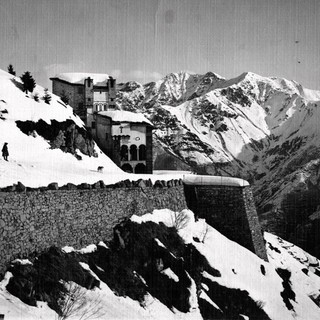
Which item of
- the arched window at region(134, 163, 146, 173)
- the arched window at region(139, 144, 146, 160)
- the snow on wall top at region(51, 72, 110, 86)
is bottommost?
the arched window at region(134, 163, 146, 173)

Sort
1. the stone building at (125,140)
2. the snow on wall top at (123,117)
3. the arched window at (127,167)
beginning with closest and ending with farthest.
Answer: the stone building at (125,140) → the arched window at (127,167) → the snow on wall top at (123,117)

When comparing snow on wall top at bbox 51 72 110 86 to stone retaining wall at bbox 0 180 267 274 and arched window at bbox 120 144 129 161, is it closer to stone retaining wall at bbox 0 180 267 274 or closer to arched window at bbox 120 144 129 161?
arched window at bbox 120 144 129 161

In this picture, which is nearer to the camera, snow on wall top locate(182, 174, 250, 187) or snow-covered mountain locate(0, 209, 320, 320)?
snow-covered mountain locate(0, 209, 320, 320)

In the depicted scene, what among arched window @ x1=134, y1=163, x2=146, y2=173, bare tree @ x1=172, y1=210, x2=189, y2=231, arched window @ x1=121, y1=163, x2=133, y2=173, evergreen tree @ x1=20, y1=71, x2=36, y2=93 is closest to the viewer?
bare tree @ x1=172, y1=210, x2=189, y2=231

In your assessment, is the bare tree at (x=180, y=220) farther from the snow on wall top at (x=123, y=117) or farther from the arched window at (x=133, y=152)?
the snow on wall top at (x=123, y=117)

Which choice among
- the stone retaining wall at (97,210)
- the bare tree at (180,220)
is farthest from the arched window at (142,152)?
the bare tree at (180,220)

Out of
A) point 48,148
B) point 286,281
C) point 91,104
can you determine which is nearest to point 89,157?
point 48,148

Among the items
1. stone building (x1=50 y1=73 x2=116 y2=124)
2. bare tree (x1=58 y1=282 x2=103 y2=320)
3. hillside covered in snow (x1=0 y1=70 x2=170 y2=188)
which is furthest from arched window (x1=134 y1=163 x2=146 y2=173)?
bare tree (x1=58 y1=282 x2=103 y2=320)
